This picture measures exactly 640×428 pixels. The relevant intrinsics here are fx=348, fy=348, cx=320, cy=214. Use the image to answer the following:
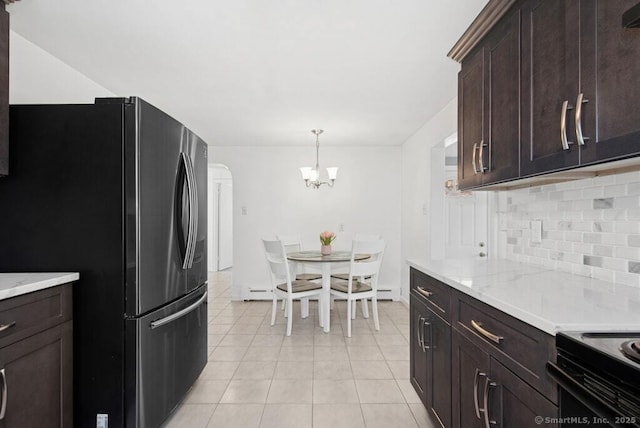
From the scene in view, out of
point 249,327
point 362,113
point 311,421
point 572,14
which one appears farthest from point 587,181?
point 249,327

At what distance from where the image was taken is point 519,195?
2.21 m

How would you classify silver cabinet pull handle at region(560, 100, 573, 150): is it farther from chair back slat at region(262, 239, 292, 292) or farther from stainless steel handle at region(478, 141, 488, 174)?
chair back slat at region(262, 239, 292, 292)

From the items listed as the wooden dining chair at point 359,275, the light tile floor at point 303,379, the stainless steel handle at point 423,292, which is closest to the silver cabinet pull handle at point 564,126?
the stainless steel handle at point 423,292

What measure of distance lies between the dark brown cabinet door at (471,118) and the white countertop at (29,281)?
87.3 inches

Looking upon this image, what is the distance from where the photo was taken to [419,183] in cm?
452

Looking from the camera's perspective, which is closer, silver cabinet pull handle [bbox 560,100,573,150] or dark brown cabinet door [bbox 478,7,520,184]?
silver cabinet pull handle [bbox 560,100,573,150]

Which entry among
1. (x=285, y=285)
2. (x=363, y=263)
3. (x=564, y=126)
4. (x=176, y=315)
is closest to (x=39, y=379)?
(x=176, y=315)

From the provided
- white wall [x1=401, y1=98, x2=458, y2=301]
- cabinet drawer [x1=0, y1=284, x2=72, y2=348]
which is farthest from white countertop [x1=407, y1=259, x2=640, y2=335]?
white wall [x1=401, y1=98, x2=458, y2=301]

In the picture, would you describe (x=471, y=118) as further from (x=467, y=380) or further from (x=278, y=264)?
(x=278, y=264)

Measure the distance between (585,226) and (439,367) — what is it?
3.24ft

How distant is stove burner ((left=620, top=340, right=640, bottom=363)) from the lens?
2.42 feet

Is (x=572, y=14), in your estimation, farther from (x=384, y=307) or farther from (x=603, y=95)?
(x=384, y=307)

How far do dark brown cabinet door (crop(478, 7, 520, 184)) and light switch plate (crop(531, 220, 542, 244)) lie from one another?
16.7 inches

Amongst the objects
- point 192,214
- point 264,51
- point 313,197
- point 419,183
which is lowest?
point 192,214
